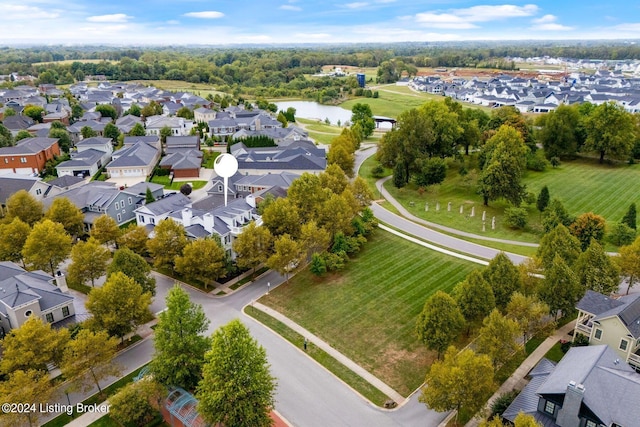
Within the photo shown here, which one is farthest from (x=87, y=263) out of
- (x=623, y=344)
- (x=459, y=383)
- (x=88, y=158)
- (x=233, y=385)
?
(x=88, y=158)

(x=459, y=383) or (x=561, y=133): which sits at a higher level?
(x=561, y=133)

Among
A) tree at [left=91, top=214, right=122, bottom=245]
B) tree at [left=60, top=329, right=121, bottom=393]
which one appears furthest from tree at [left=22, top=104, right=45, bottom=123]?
tree at [left=60, top=329, right=121, bottom=393]

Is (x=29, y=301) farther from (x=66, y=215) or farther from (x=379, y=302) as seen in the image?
(x=379, y=302)

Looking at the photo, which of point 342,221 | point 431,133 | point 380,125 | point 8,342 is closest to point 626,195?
point 431,133

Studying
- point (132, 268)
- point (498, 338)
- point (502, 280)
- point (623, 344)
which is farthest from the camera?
point (132, 268)

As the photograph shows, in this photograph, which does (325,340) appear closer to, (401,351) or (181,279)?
(401,351)

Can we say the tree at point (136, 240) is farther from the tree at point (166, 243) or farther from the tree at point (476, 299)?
the tree at point (476, 299)
